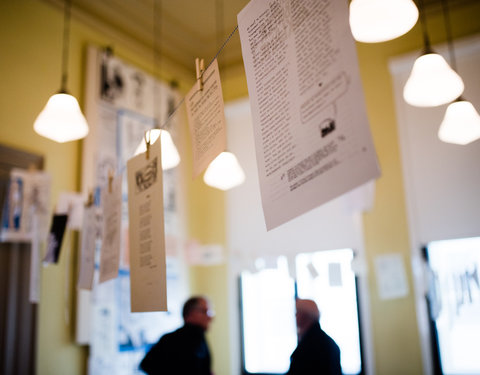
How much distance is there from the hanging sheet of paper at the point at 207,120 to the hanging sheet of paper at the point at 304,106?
0.65ft

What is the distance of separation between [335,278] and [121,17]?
3.17 meters

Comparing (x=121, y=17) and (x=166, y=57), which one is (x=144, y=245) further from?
(x=166, y=57)

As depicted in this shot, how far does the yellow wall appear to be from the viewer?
11.8 feet

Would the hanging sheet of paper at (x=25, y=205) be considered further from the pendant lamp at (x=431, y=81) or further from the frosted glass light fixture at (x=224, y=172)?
the pendant lamp at (x=431, y=81)

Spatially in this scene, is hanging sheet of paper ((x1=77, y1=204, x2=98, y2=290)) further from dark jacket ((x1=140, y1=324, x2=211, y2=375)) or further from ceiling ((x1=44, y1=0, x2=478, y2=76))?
ceiling ((x1=44, y1=0, x2=478, y2=76))

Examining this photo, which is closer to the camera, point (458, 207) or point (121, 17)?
point (458, 207)

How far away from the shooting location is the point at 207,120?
1.63 metres

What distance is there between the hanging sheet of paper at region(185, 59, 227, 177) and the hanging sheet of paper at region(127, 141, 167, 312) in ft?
0.68

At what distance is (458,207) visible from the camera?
13.3ft

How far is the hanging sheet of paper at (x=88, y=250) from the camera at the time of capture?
8.81ft

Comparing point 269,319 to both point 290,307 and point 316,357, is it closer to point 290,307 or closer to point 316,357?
point 290,307

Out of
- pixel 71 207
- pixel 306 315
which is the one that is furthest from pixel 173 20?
pixel 306 315

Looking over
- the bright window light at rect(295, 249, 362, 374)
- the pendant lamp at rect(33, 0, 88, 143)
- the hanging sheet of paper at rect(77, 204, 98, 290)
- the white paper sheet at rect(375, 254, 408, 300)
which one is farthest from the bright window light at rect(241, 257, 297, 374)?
the pendant lamp at rect(33, 0, 88, 143)

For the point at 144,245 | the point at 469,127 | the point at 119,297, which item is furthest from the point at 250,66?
the point at 119,297
